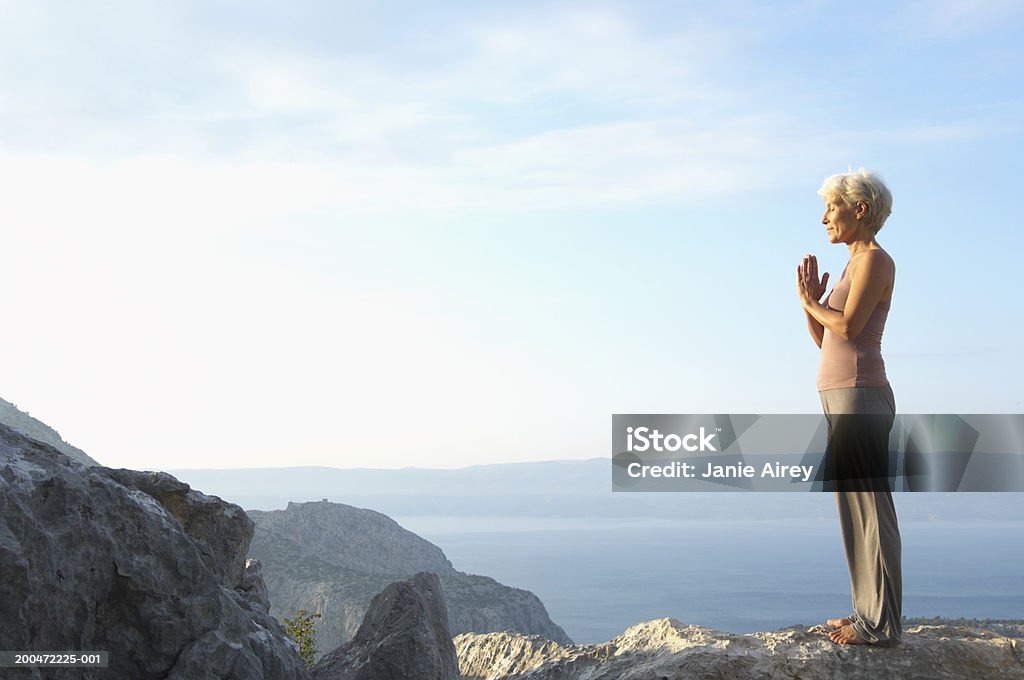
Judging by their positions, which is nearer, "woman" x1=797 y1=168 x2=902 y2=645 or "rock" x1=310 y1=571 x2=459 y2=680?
"woman" x1=797 y1=168 x2=902 y2=645

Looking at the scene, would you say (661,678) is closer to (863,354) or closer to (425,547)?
(863,354)

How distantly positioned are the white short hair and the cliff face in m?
17.9

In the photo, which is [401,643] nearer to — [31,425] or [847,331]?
[847,331]

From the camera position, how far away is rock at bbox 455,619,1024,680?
323 inches

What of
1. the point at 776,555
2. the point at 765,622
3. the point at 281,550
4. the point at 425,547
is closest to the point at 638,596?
the point at 765,622

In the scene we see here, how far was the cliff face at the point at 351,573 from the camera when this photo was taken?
3428 centimetres

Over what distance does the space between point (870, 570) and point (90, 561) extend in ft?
19.1

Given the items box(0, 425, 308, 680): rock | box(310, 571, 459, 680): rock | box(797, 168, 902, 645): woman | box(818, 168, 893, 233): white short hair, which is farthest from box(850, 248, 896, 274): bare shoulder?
box(0, 425, 308, 680): rock

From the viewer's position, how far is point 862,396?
26.3 ft

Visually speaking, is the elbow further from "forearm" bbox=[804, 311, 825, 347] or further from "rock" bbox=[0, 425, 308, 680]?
"rock" bbox=[0, 425, 308, 680]

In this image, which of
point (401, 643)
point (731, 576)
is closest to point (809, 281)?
point (401, 643)

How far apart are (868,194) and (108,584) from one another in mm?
6402

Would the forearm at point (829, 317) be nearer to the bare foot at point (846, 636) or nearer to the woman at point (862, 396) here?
the woman at point (862, 396)

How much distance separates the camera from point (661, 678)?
820 cm
